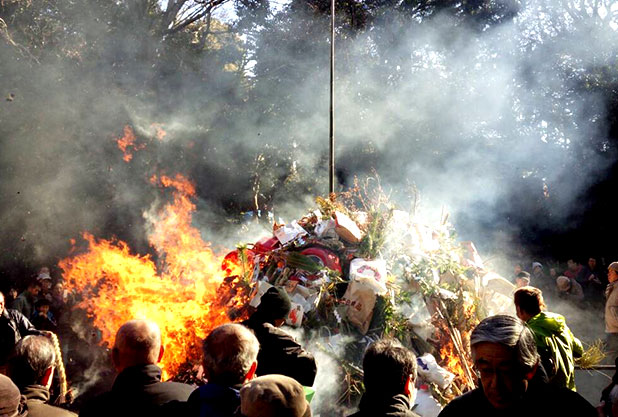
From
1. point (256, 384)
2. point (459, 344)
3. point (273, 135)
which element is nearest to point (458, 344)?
point (459, 344)

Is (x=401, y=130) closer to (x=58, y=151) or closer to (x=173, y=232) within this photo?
(x=173, y=232)

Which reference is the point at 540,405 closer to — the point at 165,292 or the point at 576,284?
the point at 165,292

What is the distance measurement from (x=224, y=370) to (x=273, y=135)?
14.5 metres

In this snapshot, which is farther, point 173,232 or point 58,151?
point 173,232

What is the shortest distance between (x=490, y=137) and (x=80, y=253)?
518 inches

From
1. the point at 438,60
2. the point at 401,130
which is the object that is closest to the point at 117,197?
the point at 401,130

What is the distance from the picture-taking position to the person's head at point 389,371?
214cm

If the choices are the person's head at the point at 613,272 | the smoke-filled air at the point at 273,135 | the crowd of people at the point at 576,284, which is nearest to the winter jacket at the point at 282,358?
the smoke-filled air at the point at 273,135

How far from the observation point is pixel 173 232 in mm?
13641

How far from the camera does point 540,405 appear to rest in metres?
1.96

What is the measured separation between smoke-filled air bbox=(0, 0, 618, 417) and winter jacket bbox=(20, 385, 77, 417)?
4.22 metres

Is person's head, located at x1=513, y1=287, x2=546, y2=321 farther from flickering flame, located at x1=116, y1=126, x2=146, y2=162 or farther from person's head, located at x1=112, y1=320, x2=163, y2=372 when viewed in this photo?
flickering flame, located at x1=116, y1=126, x2=146, y2=162

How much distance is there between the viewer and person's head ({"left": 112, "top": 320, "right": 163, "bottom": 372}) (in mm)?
2420

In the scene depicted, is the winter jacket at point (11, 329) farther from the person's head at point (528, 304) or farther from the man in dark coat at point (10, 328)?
the person's head at point (528, 304)
